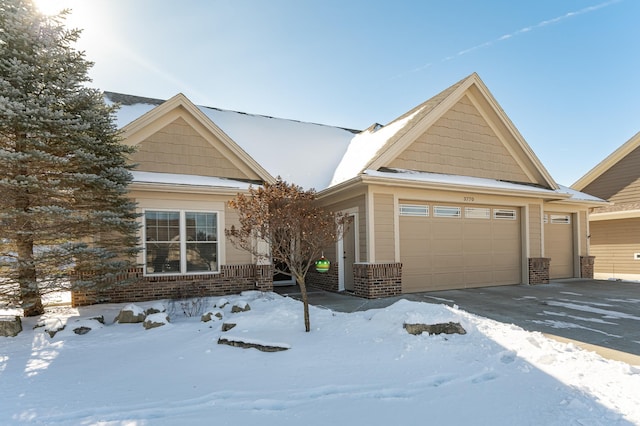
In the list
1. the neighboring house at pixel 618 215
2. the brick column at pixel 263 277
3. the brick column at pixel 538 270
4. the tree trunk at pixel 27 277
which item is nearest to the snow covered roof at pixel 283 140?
the brick column at pixel 263 277

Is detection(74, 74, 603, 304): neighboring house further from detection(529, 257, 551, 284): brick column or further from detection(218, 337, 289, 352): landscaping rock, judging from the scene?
detection(218, 337, 289, 352): landscaping rock

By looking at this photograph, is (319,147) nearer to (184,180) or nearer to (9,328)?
(184,180)

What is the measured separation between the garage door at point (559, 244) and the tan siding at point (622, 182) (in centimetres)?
440

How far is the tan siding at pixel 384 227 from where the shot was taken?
10.2m

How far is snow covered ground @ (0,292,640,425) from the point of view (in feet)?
11.4

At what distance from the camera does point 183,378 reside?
Result: 437cm

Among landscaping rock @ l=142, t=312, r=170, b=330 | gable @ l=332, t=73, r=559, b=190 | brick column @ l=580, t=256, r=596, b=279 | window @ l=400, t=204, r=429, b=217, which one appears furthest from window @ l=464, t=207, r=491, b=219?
landscaping rock @ l=142, t=312, r=170, b=330

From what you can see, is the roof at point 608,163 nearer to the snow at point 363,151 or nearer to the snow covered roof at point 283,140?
the snow at point 363,151

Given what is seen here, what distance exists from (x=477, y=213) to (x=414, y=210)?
8.67ft

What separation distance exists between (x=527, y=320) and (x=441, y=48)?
28.9 feet

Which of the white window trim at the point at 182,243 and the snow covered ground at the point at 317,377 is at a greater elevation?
the white window trim at the point at 182,243

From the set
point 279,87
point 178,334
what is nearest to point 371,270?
point 178,334

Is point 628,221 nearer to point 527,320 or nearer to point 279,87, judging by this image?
point 527,320

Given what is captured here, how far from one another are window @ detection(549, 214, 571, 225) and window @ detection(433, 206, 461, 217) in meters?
5.61
